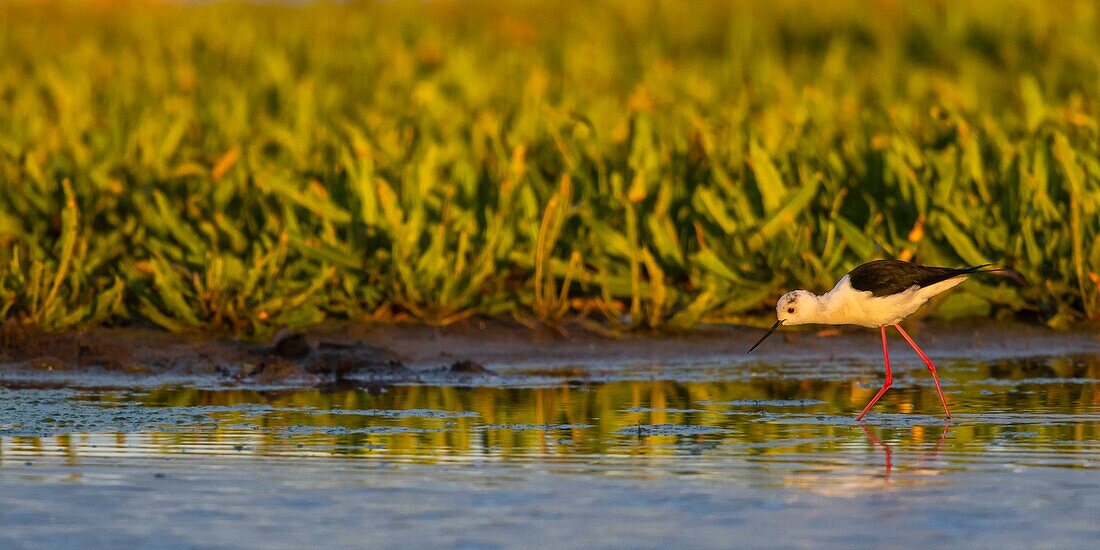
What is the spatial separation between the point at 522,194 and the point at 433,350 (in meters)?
1.42

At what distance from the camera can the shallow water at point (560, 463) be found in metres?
4.63

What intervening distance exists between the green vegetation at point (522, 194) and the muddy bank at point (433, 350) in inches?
4.5

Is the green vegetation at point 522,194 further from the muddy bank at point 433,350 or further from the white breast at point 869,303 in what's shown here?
the white breast at point 869,303

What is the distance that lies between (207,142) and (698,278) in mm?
4381

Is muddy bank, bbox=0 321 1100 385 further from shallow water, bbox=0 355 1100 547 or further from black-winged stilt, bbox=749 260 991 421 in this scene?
black-winged stilt, bbox=749 260 991 421

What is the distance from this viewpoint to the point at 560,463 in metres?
5.53

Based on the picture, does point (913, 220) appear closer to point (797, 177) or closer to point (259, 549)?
point (797, 177)

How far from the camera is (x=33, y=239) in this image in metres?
9.22

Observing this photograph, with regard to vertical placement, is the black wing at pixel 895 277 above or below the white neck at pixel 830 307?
above

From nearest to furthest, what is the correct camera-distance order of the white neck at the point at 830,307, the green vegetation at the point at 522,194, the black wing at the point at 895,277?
the black wing at the point at 895,277 < the white neck at the point at 830,307 < the green vegetation at the point at 522,194

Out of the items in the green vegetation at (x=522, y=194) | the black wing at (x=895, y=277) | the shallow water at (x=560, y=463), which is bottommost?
the shallow water at (x=560, y=463)

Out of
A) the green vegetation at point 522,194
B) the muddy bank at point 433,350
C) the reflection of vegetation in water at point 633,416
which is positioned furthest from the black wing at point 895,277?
the green vegetation at point 522,194

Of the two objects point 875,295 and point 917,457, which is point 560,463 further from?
point 875,295

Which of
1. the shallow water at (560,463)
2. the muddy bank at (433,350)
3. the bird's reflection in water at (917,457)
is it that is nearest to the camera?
the shallow water at (560,463)
